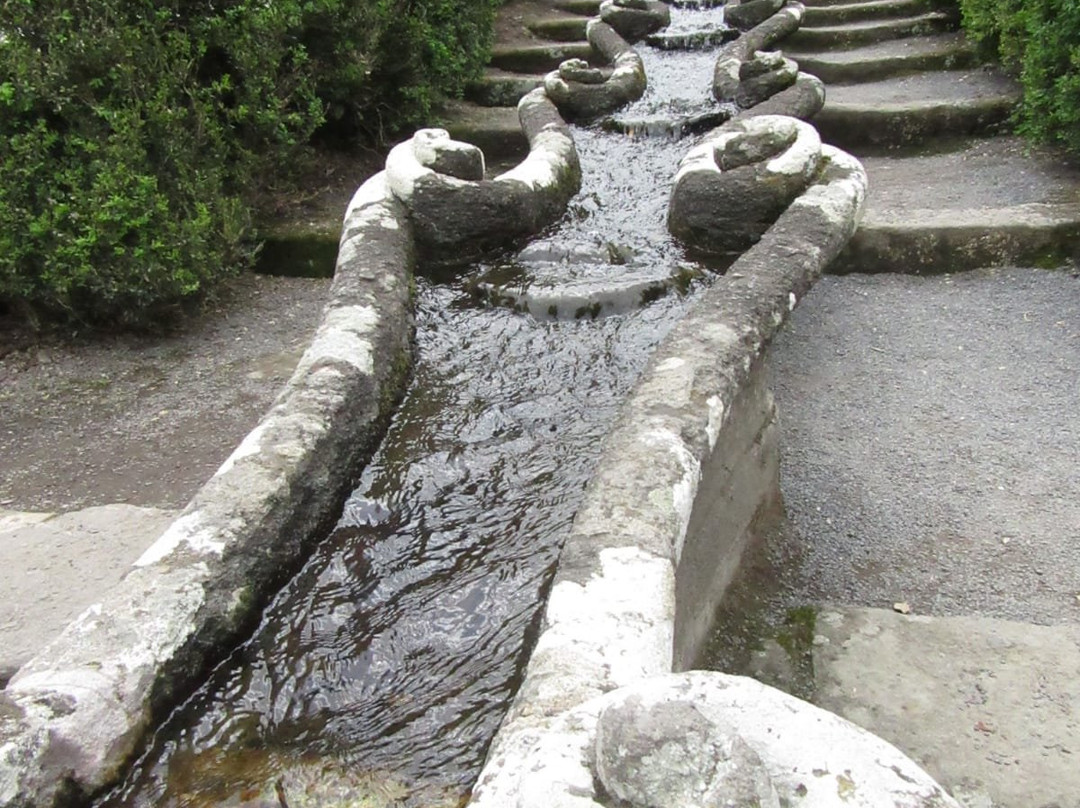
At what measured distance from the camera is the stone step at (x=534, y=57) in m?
7.86

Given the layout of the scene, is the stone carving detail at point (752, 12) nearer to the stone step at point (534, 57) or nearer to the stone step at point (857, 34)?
the stone step at point (857, 34)

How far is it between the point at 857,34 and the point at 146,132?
6.34 m

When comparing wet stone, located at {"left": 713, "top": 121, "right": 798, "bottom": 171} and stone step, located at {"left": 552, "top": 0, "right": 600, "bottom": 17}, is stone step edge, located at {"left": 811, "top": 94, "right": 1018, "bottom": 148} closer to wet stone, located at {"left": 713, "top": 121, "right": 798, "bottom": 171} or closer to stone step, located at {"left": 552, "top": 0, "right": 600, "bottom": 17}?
wet stone, located at {"left": 713, "top": 121, "right": 798, "bottom": 171}

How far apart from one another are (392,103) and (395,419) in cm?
401

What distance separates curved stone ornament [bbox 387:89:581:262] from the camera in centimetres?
346

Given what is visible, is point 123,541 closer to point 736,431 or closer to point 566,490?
point 566,490

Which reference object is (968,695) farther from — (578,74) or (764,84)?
(578,74)

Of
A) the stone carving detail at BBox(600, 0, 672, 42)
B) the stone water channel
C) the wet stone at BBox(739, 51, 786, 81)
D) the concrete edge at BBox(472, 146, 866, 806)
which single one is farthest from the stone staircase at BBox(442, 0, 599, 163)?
the concrete edge at BBox(472, 146, 866, 806)

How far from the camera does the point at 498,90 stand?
7.08 metres

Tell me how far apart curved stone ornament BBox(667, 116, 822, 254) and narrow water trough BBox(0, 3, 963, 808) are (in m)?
0.07

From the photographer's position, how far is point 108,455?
3.56 m

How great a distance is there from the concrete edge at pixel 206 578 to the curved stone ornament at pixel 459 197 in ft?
2.20

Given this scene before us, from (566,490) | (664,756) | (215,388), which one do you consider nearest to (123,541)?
(215,388)

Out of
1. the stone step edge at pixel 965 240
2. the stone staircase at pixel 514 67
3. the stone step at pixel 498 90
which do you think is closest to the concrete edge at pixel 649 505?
the stone step edge at pixel 965 240
